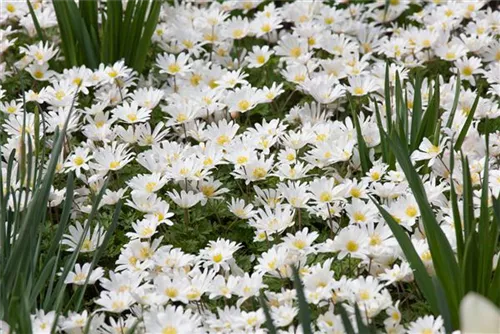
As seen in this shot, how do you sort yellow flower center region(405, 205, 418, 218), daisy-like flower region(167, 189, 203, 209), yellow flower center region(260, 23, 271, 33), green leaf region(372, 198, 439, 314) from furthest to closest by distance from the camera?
yellow flower center region(260, 23, 271, 33) → daisy-like flower region(167, 189, 203, 209) → yellow flower center region(405, 205, 418, 218) → green leaf region(372, 198, 439, 314)

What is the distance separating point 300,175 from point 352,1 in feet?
5.06

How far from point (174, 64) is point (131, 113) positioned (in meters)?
0.41

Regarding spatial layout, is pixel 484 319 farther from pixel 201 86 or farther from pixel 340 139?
pixel 201 86

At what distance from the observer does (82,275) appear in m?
2.13

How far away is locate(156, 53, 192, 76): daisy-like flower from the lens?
10.0ft

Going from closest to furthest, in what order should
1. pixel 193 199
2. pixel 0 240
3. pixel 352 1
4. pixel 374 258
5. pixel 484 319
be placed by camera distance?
pixel 484 319, pixel 0 240, pixel 374 258, pixel 193 199, pixel 352 1

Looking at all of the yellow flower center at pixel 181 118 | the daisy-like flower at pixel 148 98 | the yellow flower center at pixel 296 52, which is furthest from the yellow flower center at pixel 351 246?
the yellow flower center at pixel 296 52

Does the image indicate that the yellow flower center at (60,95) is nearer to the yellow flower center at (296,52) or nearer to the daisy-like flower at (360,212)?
the yellow flower center at (296,52)

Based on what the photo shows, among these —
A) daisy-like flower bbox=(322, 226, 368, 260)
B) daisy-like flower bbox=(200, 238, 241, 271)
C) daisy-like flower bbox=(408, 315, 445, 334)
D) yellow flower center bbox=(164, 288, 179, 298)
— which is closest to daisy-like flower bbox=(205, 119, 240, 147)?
daisy-like flower bbox=(200, 238, 241, 271)

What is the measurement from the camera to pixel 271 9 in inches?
134

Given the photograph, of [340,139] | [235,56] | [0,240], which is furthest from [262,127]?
[0,240]

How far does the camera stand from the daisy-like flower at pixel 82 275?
6.88ft

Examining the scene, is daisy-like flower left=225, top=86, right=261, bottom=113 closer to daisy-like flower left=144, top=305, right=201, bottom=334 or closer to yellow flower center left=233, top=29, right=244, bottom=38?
yellow flower center left=233, top=29, right=244, bottom=38

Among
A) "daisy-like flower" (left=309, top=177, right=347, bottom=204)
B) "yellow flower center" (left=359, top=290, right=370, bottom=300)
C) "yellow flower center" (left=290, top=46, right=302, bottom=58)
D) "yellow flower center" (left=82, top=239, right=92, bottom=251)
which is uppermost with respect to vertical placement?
"yellow flower center" (left=290, top=46, right=302, bottom=58)
